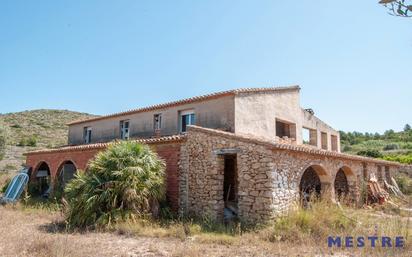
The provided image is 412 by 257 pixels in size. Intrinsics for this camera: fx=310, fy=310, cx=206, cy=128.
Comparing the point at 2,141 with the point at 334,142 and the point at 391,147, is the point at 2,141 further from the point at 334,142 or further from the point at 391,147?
the point at 391,147

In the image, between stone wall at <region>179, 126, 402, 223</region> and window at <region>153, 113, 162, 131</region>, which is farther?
window at <region>153, 113, 162, 131</region>

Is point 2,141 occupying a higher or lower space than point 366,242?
higher

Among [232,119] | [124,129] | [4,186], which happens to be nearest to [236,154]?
[232,119]

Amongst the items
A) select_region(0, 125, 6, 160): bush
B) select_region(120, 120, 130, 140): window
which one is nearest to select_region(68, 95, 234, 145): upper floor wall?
select_region(120, 120, 130, 140): window

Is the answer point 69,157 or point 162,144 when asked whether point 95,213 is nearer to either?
point 162,144

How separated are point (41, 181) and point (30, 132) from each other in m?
26.0

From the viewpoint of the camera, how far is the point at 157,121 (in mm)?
18797

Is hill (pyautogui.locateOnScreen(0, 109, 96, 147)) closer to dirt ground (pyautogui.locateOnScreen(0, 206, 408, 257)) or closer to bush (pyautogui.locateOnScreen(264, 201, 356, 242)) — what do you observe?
dirt ground (pyautogui.locateOnScreen(0, 206, 408, 257))

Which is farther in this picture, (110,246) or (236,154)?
(236,154)

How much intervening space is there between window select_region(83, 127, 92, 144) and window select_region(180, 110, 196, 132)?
9.68 meters

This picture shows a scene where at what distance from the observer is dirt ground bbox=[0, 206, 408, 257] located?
750 centimetres

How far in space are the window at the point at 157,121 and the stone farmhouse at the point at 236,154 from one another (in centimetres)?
3

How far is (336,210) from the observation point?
1013 centimetres

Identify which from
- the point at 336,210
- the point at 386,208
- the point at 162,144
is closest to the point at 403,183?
the point at 386,208
